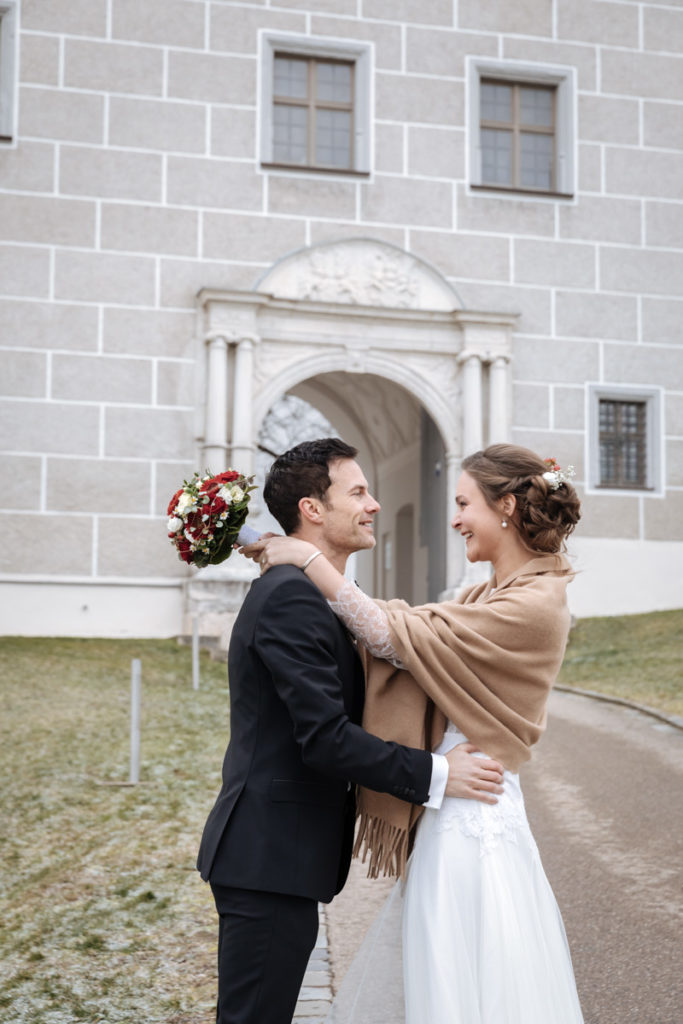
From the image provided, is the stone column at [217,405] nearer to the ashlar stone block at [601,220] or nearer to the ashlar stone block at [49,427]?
the ashlar stone block at [49,427]

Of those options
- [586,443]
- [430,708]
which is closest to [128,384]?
[586,443]

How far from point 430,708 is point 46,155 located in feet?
54.8

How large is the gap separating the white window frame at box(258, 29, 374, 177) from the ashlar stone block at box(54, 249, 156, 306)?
2635mm

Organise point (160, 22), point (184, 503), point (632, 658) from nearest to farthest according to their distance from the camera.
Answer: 1. point (184, 503)
2. point (632, 658)
3. point (160, 22)

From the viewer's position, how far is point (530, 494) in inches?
137

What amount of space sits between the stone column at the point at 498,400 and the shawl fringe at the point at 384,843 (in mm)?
15834

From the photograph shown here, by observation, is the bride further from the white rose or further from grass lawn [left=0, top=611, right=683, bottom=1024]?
grass lawn [left=0, top=611, right=683, bottom=1024]

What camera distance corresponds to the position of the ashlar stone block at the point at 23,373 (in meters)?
17.7

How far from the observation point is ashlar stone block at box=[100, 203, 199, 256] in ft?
59.8

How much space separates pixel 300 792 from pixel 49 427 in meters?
15.3

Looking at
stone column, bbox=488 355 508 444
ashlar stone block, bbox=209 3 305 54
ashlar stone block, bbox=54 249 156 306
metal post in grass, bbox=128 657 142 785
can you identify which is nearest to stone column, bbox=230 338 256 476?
ashlar stone block, bbox=54 249 156 306

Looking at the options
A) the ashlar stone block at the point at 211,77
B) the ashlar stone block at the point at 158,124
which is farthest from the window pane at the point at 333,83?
the ashlar stone block at the point at 158,124

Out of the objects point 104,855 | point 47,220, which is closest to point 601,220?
point 47,220

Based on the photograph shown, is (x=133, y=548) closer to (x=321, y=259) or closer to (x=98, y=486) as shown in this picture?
(x=98, y=486)
